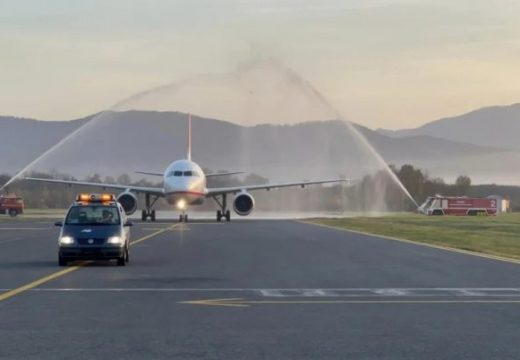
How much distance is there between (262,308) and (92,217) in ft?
45.0

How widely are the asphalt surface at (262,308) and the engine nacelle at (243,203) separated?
4361 cm

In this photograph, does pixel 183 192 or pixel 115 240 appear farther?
pixel 183 192

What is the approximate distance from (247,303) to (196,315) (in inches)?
85.3

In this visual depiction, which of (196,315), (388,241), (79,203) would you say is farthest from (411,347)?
(388,241)

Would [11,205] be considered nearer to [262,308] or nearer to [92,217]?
[92,217]

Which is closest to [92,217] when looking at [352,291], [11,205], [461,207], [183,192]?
[352,291]

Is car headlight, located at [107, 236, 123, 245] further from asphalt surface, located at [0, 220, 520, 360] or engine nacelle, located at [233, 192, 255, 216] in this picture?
engine nacelle, located at [233, 192, 255, 216]

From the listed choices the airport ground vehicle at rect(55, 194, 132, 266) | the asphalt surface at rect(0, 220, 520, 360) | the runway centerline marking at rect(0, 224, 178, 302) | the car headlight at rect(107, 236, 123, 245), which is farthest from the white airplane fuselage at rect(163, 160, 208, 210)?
the car headlight at rect(107, 236, 123, 245)

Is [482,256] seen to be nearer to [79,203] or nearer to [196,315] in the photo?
[79,203]

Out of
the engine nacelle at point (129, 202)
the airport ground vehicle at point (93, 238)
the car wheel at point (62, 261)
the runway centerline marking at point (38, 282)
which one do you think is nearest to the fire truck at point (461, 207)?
the engine nacelle at point (129, 202)

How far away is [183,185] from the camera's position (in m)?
74.1

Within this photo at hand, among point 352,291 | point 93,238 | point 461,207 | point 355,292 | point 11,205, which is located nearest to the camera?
point 355,292

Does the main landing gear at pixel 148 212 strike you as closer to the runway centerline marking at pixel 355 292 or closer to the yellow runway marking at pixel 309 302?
the runway centerline marking at pixel 355 292

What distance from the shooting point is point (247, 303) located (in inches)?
768
